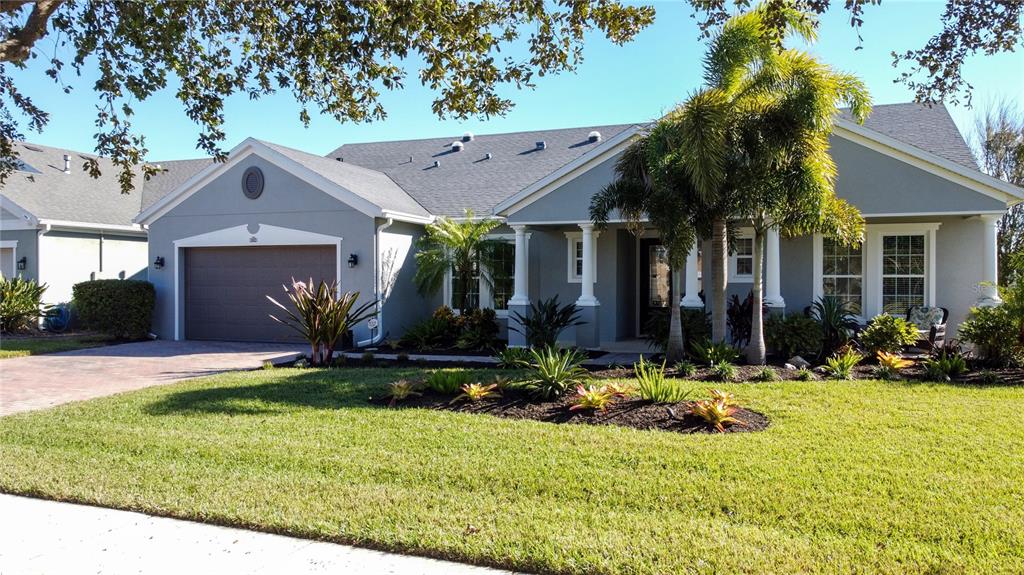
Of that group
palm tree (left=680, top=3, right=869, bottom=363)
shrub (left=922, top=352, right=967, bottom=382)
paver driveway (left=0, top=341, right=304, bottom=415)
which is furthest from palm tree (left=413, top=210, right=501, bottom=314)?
shrub (left=922, top=352, right=967, bottom=382)

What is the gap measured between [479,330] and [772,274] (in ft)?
19.1

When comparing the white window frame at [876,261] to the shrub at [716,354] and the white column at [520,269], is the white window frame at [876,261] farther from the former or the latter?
the white column at [520,269]

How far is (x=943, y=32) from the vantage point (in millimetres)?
6562

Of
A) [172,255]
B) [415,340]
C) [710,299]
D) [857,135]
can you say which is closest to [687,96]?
[857,135]

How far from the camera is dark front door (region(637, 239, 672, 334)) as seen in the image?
16250mm

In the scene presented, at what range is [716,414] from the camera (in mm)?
7152

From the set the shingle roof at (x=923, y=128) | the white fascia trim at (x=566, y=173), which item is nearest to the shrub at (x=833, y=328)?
the shingle roof at (x=923, y=128)

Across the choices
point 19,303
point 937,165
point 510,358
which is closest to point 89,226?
point 19,303

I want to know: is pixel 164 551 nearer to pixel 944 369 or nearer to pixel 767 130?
pixel 767 130

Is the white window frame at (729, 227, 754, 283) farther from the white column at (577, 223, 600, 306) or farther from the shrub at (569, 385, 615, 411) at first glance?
the shrub at (569, 385, 615, 411)

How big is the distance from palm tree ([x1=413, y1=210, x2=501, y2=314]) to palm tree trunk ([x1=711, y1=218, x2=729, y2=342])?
562 centimetres

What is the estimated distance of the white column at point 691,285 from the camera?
1320 cm

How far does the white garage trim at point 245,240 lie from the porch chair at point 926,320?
36.9 ft

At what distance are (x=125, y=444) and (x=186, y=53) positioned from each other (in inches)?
156
